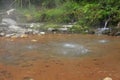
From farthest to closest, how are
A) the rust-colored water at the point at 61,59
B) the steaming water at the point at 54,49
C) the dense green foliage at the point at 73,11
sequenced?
the dense green foliage at the point at 73,11 < the steaming water at the point at 54,49 < the rust-colored water at the point at 61,59

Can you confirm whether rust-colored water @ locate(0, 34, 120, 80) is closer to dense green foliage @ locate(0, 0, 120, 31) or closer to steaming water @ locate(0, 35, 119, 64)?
steaming water @ locate(0, 35, 119, 64)

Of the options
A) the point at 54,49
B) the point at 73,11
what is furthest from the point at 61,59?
the point at 73,11

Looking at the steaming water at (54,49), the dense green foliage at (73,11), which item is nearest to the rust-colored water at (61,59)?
the steaming water at (54,49)

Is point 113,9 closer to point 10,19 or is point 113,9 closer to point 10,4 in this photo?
point 10,19

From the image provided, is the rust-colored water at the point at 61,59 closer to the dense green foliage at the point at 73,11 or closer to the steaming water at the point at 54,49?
the steaming water at the point at 54,49

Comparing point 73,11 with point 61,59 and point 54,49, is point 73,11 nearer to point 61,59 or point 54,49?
point 54,49

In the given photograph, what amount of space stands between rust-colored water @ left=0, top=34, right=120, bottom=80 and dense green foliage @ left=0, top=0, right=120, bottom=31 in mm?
3319

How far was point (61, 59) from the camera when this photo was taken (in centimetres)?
811

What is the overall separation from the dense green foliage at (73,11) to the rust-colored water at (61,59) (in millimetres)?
3319

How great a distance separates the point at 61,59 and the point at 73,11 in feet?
29.0

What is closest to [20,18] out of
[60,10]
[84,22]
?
[60,10]

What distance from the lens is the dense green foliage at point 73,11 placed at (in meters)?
14.7

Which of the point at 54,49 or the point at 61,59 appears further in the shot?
the point at 54,49

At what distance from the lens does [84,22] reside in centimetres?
1506
